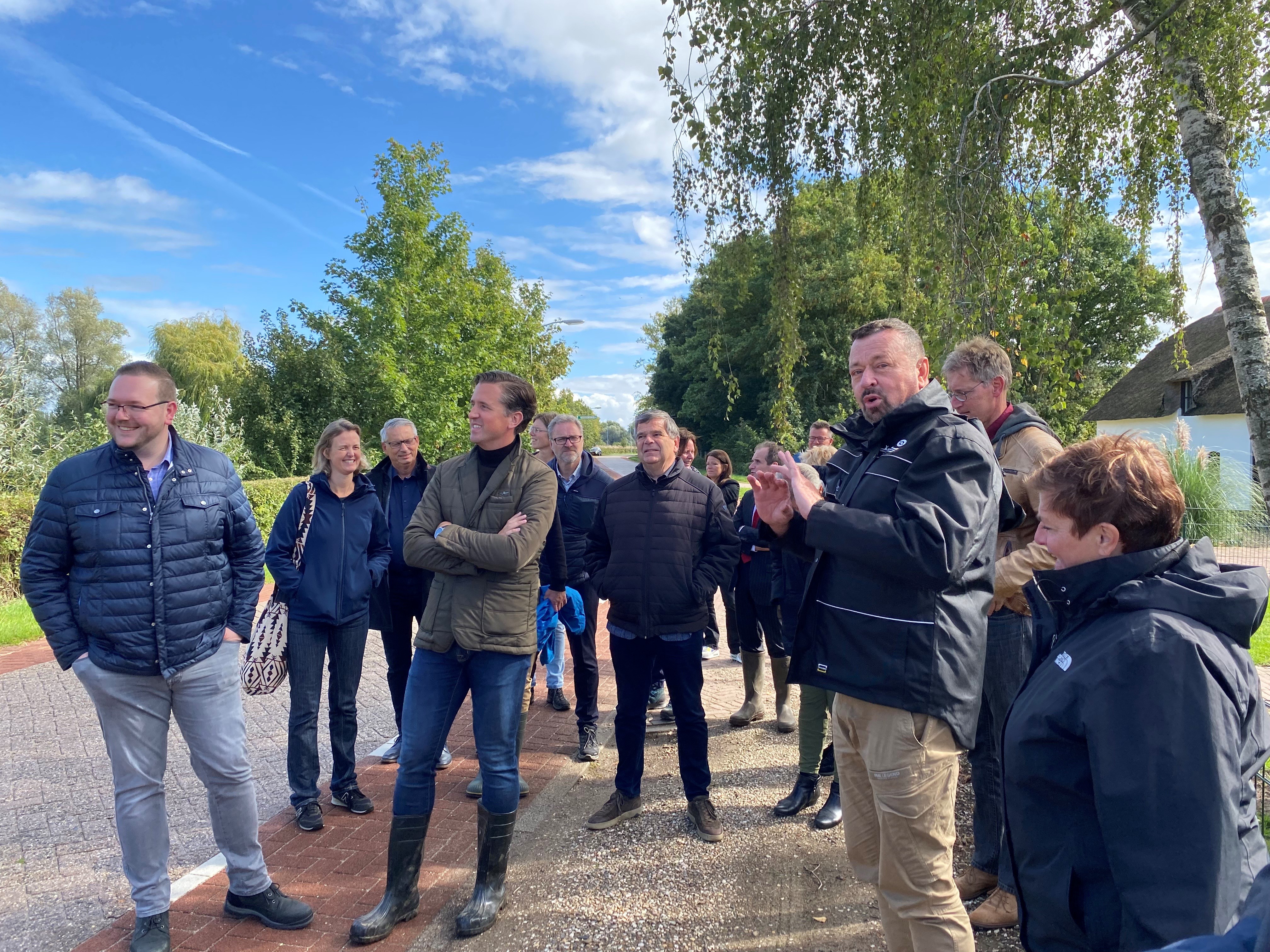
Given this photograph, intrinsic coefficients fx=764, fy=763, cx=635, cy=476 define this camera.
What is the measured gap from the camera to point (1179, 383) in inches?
1071

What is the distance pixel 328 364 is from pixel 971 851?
23.1 m

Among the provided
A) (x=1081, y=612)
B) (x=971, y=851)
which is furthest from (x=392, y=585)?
(x=1081, y=612)

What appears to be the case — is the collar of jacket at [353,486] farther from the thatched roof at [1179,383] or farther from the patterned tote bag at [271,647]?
the thatched roof at [1179,383]

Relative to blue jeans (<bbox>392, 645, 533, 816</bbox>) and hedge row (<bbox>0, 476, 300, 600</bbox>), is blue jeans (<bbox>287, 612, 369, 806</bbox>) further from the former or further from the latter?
hedge row (<bbox>0, 476, 300, 600</bbox>)

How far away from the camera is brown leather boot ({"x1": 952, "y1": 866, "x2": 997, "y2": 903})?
3.52 metres

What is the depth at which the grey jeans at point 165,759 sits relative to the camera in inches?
124

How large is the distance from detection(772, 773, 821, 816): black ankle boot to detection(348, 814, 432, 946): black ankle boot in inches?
82.0

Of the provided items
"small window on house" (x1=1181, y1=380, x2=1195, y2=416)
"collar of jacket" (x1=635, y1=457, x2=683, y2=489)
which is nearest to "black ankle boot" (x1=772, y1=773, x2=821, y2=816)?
"collar of jacket" (x1=635, y1=457, x2=683, y2=489)

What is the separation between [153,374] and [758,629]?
174 inches

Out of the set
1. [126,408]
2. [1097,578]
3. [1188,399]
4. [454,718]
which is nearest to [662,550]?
[454,718]

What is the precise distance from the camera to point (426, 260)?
65.4 feet

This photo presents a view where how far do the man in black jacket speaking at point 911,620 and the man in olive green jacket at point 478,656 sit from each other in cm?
140

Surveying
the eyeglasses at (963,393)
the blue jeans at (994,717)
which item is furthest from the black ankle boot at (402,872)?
the eyeglasses at (963,393)

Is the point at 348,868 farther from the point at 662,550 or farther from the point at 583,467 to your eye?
the point at 583,467
